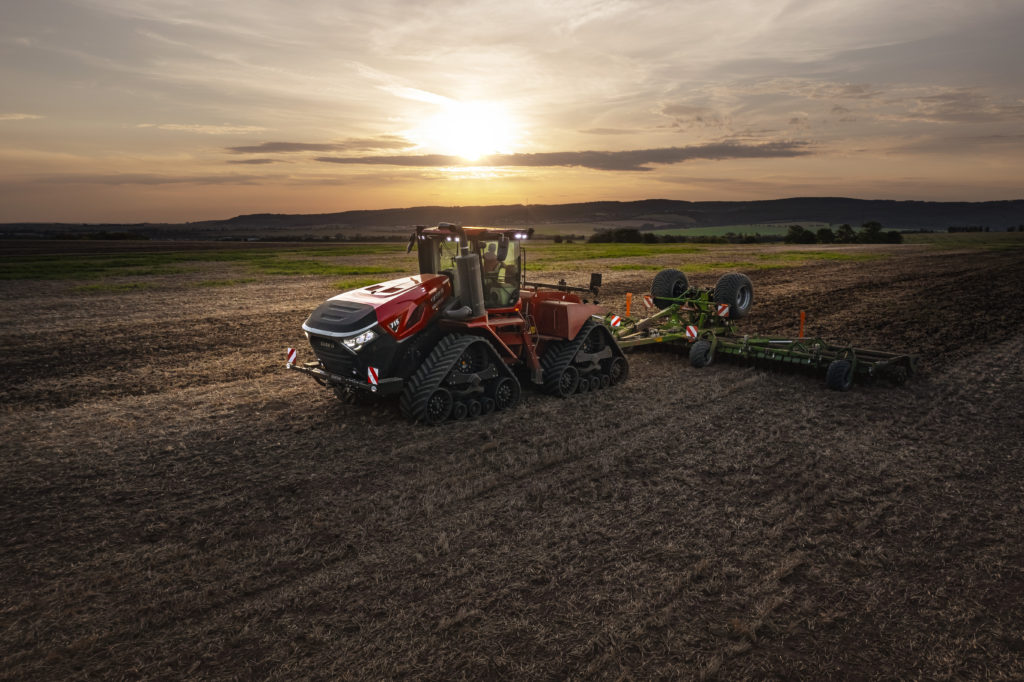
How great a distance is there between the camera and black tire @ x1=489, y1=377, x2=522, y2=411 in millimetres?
10227

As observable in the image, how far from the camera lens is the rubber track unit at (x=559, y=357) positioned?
10984 mm

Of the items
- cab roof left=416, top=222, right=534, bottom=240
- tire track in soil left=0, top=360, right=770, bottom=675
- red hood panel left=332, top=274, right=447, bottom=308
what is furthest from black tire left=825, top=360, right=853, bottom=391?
red hood panel left=332, top=274, right=447, bottom=308

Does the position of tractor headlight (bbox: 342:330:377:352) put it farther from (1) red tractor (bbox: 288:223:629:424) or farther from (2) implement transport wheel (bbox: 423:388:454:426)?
(2) implement transport wheel (bbox: 423:388:454:426)

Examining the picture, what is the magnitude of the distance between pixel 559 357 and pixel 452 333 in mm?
2185

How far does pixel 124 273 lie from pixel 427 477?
37873mm

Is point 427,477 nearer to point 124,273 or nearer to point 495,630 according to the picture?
point 495,630

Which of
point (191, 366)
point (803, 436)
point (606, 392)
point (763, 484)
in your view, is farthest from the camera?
point (191, 366)

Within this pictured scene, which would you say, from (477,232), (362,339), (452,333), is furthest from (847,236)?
(362,339)

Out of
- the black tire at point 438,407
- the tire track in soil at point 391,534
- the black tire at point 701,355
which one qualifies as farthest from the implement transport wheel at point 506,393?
the black tire at point 701,355

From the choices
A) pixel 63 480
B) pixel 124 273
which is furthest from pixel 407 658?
pixel 124 273

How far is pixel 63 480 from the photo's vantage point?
7.81 metres

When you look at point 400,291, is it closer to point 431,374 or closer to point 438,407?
point 431,374

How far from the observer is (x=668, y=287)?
15484 mm

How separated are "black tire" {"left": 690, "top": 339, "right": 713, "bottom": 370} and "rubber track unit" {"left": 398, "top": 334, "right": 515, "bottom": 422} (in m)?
5.65
